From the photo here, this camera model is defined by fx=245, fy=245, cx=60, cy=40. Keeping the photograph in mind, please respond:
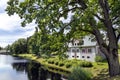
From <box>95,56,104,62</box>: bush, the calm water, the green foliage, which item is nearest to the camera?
the calm water

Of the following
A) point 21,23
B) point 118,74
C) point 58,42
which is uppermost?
point 21,23

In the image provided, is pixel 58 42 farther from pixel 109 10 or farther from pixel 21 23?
pixel 109 10

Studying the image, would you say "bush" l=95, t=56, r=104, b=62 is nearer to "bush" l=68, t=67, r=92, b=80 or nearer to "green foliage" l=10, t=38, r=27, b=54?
"bush" l=68, t=67, r=92, b=80

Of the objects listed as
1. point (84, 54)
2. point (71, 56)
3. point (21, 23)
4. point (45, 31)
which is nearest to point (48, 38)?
point (45, 31)

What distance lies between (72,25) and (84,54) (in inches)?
1427

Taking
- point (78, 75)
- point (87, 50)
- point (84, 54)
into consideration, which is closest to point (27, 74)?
point (87, 50)

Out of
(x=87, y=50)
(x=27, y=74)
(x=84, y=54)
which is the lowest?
(x=27, y=74)

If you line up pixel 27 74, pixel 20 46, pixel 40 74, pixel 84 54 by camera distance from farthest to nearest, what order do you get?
pixel 20 46 < pixel 84 54 < pixel 27 74 < pixel 40 74

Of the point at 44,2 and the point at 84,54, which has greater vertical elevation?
the point at 44,2

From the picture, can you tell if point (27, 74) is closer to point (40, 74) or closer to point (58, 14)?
point (40, 74)

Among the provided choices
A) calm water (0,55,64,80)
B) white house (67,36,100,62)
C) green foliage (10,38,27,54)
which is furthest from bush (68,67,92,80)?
green foliage (10,38,27,54)

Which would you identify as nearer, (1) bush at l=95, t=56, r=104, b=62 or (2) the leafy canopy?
(2) the leafy canopy

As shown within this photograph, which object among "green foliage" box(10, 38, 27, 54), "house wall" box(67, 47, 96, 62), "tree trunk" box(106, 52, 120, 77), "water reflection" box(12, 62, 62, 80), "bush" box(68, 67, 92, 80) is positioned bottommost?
"water reflection" box(12, 62, 62, 80)

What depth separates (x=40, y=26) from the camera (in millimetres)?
24453
